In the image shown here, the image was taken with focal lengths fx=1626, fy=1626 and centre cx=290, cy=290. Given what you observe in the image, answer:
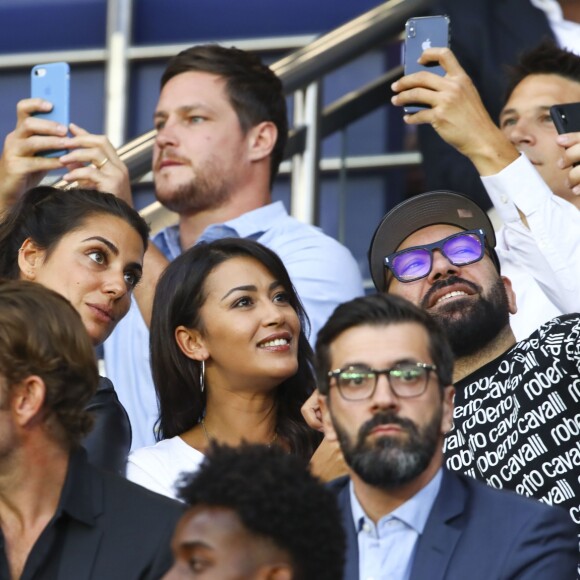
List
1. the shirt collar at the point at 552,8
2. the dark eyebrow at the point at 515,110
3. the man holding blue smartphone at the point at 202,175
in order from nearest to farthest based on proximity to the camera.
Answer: the man holding blue smartphone at the point at 202,175, the dark eyebrow at the point at 515,110, the shirt collar at the point at 552,8

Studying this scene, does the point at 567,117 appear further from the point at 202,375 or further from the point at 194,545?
the point at 194,545

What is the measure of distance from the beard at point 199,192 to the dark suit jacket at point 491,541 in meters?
2.46

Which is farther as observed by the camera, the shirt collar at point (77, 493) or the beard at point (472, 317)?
the beard at point (472, 317)

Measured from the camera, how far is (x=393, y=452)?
3.61 m

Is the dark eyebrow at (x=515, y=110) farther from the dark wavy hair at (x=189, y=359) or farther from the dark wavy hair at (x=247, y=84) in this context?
the dark wavy hair at (x=189, y=359)

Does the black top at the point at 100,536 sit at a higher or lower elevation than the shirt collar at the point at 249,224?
lower

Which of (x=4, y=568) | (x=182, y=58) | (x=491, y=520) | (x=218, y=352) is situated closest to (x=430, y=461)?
(x=491, y=520)

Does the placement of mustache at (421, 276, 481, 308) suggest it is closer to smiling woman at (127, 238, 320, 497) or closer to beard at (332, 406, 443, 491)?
smiling woman at (127, 238, 320, 497)

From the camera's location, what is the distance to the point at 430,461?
12.0 feet

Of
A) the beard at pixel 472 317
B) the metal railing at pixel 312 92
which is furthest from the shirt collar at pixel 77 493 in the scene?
the metal railing at pixel 312 92

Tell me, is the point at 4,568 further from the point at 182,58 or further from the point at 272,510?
the point at 182,58

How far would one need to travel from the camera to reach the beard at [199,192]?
5.93m

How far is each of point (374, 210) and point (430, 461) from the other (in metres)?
3.28

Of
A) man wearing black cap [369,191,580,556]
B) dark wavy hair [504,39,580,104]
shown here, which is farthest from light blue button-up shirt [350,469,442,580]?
dark wavy hair [504,39,580,104]
